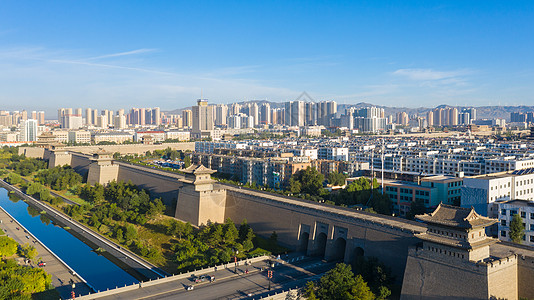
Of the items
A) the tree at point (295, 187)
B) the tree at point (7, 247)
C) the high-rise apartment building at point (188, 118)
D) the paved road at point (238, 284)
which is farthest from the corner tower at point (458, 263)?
the high-rise apartment building at point (188, 118)

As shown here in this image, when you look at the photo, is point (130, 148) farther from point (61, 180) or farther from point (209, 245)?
point (209, 245)

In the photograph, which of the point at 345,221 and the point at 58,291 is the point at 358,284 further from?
the point at 58,291

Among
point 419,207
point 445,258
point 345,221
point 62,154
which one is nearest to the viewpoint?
point 445,258

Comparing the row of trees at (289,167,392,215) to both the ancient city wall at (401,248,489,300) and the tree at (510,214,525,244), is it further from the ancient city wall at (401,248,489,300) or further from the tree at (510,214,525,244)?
the ancient city wall at (401,248,489,300)

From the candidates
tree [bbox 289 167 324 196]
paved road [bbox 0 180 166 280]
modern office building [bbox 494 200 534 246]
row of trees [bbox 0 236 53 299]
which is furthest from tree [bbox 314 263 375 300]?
tree [bbox 289 167 324 196]

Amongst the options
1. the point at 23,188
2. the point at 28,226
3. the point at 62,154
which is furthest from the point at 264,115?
the point at 28,226
